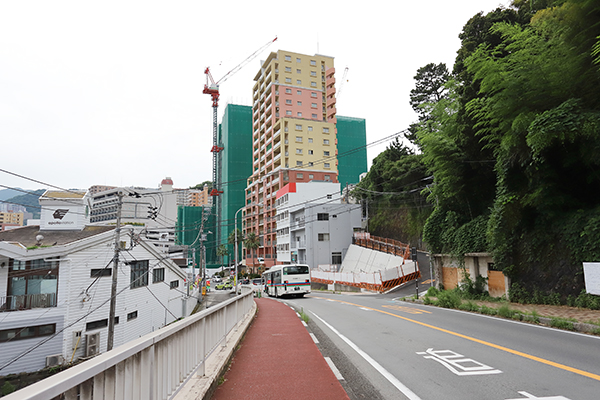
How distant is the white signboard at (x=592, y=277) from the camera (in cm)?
1219

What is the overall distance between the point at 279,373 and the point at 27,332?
20.0 m

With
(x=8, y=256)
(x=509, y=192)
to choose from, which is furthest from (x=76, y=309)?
(x=509, y=192)

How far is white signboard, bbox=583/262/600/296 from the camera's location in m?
12.2

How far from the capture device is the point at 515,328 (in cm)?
1049

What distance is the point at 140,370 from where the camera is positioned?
3113 millimetres

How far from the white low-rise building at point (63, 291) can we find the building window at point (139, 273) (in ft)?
0.25

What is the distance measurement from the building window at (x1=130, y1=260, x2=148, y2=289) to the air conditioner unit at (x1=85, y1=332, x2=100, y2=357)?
3.96m

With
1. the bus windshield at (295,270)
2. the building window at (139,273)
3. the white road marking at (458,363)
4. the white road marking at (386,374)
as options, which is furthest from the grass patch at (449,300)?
the building window at (139,273)

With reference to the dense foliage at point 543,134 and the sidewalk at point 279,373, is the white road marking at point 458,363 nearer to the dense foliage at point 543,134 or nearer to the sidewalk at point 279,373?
the sidewalk at point 279,373

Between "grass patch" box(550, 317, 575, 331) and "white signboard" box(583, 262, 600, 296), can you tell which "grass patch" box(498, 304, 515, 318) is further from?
"white signboard" box(583, 262, 600, 296)

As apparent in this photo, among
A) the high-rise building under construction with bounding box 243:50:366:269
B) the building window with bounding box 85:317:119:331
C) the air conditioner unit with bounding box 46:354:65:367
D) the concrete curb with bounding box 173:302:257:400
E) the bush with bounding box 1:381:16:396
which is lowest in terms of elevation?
the bush with bounding box 1:381:16:396

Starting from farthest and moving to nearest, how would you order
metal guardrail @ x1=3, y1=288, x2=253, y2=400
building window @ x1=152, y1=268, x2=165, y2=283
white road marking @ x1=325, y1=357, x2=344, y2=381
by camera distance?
1. building window @ x1=152, y1=268, x2=165, y2=283
2. white road marking @ x1=325, y1=357, x2=344, y2=381
3. metal guardrail @ x1=3, y1=288, x2=253, y2=400

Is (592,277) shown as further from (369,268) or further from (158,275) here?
(369,268)

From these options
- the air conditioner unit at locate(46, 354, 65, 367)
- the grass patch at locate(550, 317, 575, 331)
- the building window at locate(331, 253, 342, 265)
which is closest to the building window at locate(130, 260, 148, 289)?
the air conditioner unit at locate(46, 354, 65, 367)
